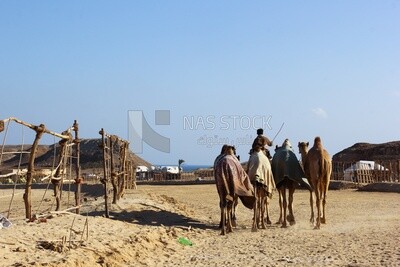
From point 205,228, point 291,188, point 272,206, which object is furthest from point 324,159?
point 272,206

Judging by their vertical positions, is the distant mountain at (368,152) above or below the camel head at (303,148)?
above

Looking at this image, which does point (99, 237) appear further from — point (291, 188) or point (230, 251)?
point (291, 188)

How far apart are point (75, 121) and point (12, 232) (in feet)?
14.9

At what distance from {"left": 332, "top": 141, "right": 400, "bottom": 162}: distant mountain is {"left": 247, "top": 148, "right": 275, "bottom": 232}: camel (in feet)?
126

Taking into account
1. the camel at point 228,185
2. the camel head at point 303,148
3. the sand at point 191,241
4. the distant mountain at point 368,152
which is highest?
the distant mountain at point 368,152

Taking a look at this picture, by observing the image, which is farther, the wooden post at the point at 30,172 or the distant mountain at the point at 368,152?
the distant mountain at the point at 368,152

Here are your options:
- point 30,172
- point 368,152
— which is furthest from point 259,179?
point 368,152

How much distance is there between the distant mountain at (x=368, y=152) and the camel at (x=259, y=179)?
3831cm

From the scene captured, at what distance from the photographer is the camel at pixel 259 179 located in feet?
43.4

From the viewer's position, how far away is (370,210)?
56.8 feet

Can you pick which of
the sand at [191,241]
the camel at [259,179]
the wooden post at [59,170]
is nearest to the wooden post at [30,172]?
the sand at [191,241]

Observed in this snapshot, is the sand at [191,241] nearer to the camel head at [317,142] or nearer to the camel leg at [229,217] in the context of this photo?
the camel leg at [229,217]

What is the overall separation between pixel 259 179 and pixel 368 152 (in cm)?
4481

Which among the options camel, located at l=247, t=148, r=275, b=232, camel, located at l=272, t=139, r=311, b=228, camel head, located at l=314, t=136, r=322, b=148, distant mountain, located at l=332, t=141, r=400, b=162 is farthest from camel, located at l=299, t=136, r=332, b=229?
distant mountain, located at l=332, t=141, r=400, b=162
